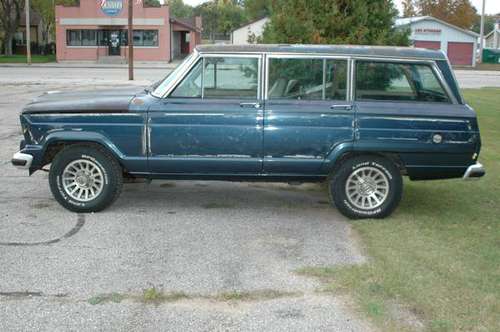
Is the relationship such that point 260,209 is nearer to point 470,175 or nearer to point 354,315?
point 470,175

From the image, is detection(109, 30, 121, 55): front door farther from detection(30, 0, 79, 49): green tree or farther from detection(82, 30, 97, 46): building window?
detection(30, 0, 79, 49): green tree

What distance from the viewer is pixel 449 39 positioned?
62.4 meters

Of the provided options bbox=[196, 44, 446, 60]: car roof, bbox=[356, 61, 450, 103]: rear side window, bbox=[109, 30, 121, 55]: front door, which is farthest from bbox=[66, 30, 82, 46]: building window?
bbox=[356, 61, 450, 103]: rear side window

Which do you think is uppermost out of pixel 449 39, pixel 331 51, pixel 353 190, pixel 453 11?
pixel 453 11

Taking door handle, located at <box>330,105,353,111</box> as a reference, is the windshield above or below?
above

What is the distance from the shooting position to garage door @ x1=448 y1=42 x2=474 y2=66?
62594 mm

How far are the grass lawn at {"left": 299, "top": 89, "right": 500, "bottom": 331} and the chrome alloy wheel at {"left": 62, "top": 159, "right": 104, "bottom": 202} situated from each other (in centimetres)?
269

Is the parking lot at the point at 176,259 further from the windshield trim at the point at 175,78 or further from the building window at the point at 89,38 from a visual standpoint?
the building window at the point at 89,38

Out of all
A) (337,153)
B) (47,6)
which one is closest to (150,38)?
(47,6)

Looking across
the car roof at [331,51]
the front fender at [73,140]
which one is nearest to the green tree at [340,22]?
the car roof at [331,51]

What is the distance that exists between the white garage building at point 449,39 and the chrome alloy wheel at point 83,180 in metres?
58.1

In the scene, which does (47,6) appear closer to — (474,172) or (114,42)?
(114,42)

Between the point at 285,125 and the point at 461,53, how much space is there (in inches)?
2405

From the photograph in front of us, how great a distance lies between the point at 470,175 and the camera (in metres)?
6.61
